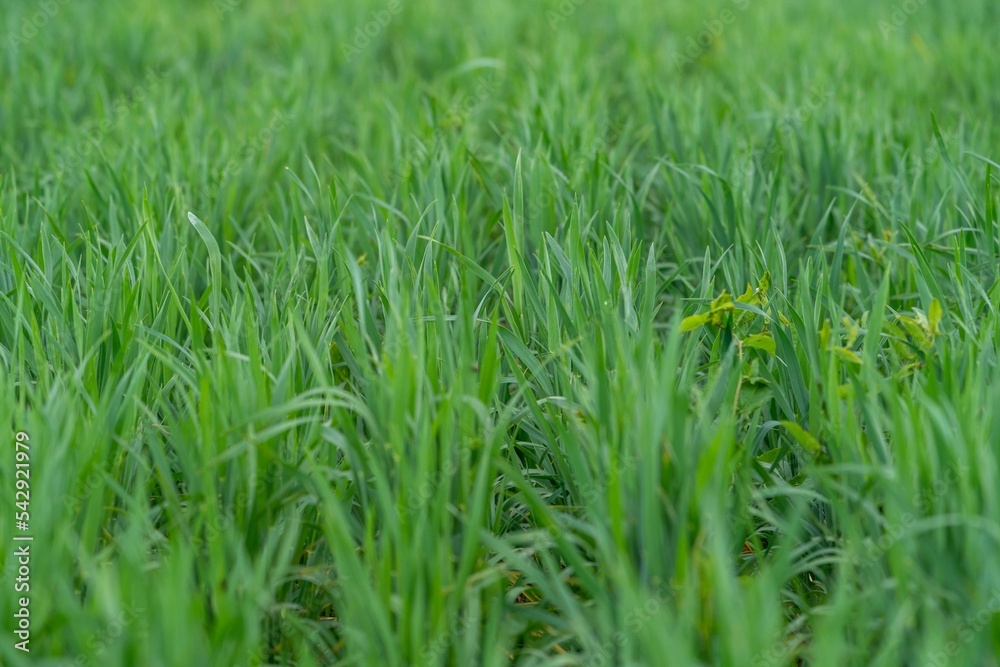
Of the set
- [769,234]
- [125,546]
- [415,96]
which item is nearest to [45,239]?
[125,546]

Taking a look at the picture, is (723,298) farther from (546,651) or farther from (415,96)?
(415,96)
